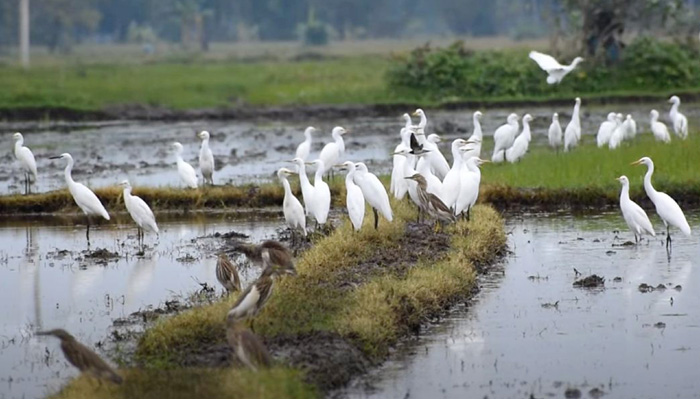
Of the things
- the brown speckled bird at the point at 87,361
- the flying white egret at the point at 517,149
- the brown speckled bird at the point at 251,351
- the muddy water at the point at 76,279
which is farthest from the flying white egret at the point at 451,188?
the flying white egret at the point at 517,149

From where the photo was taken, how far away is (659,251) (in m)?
15.2

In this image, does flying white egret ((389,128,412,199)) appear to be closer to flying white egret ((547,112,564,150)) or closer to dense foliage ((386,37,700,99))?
flying white egret ((547,112,564,150))

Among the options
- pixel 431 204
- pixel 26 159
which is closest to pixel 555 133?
pixel 26 159

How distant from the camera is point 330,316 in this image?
1069 centimetres

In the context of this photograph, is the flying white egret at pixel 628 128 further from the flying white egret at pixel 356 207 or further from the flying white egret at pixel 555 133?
the flying white egret at pixel 356 207

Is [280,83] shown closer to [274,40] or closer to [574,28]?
[574,28]

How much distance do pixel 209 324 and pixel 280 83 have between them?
36400 mm

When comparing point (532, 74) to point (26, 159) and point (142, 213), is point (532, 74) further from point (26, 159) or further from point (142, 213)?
point (142, 213)

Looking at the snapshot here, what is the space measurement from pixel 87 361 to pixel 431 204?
21.3 feet

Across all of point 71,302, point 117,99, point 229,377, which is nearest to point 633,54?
point 117,99

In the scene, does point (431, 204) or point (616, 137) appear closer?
point (431, 204)

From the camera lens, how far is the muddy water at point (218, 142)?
2525 centimetres

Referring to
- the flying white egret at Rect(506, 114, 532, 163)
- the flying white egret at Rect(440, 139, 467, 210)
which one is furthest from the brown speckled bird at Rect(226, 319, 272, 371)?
the flying white egret at Rect(506, 114, 532, 163)

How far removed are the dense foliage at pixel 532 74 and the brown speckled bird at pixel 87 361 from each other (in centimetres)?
3215
